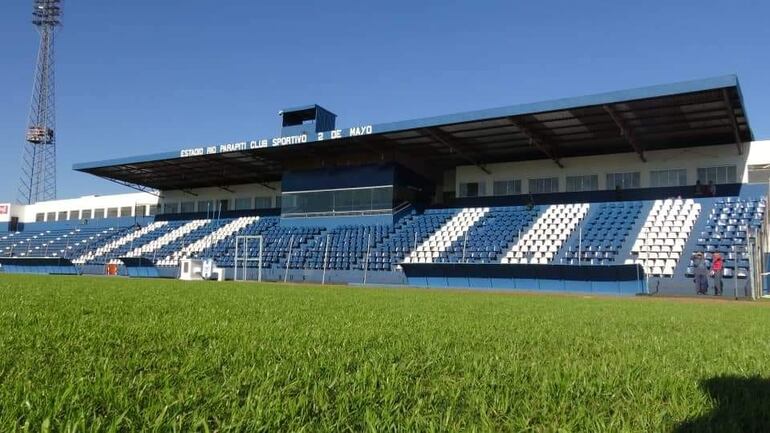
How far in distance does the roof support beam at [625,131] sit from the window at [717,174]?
9.16 ft

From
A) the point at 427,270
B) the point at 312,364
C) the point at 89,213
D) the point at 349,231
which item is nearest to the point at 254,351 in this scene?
the point at 312,364

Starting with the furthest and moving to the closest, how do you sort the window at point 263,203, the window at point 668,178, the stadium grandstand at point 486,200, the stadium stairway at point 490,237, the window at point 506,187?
1. the window at point 263,203
2. the window at point 506,187
3. the window at point 668,178
4. the stadium stairway at point 490,237
5. the stadium grandstand at point 486,200

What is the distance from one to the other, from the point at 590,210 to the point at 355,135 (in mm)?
12694

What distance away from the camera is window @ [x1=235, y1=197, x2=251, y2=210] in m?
44.5

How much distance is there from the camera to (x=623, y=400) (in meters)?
2.75

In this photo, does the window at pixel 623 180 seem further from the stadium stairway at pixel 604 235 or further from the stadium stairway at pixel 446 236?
the stadium stairway at pixel 446 236

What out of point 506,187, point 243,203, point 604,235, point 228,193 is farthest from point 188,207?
point 604,235

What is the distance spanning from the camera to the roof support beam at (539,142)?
27.8 meters

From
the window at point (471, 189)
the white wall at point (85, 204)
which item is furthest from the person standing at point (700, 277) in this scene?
the white wall at point (85, 204)

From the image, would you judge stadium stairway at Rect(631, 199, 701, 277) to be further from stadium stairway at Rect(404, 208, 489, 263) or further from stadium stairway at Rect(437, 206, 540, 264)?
stadium stairway at Rect(404, 208, 489, 263)

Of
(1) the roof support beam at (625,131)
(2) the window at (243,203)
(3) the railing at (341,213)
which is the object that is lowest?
(3) the railing at (341,213)

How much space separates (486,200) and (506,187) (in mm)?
1448

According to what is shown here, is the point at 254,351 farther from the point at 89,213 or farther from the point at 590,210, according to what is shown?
the point at 89,213

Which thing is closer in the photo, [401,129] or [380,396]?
[380,396]
